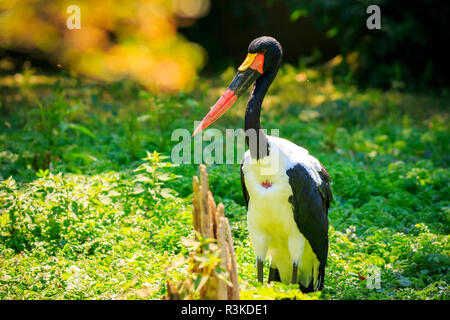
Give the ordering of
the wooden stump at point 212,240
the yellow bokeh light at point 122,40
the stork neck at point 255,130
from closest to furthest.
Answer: the yellow bokeh light at point 122,40, the wooden stump at point 212,240, the stork neck at point 255,130

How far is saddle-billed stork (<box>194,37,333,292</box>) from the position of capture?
345 centimetres

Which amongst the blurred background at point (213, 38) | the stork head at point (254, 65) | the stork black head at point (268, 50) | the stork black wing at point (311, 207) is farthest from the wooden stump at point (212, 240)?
the stork black head at point (268, 50)

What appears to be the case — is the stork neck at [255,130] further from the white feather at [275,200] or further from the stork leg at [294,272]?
the stork leg at [294,272]

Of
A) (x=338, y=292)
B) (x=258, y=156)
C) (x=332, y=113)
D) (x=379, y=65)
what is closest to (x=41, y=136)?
(x=258, y=156)

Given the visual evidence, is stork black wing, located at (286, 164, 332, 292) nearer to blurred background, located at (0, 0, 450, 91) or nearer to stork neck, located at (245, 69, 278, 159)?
stork neck, located at (245, 69, 278, 159)

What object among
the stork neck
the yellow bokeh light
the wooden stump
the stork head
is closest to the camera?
the yellow bokeh light

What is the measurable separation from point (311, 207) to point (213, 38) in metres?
8.90

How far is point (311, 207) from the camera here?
348 centimetres

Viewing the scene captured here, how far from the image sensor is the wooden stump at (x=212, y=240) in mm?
2758

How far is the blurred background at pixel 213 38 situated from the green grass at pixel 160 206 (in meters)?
1.06

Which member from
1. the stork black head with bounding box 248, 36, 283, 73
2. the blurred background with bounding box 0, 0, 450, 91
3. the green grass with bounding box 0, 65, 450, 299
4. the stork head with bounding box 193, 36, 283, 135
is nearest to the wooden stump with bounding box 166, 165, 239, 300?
the green grass with bounding box 0, 65, 450, 299

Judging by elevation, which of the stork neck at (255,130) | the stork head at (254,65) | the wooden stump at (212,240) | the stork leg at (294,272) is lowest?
the stork leg at (294,272)

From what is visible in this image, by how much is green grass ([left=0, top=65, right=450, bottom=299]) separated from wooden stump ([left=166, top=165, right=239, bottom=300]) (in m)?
0.15

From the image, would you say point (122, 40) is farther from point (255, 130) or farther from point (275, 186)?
point (275, 186)
